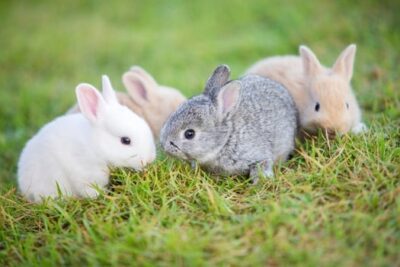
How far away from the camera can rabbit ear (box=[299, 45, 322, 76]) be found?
502 centimetres

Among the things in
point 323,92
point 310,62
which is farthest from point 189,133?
point 310,62

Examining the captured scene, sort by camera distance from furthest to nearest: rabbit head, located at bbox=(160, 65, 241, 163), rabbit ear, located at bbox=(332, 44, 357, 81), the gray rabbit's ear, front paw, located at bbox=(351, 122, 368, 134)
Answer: rabbit ear, located at bbox=(332, 44, 357, 81), front paw, located at bbox=(351, 122, 368, 134), the gray rabbit's ear, rabbit head, located at bbox=(160, 65, 241, 163)

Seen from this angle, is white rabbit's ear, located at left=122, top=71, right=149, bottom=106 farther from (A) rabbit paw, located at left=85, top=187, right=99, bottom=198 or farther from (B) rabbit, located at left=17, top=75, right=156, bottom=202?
(A) rabbit paw, located at left=85, top=187, right=99, bottom=198

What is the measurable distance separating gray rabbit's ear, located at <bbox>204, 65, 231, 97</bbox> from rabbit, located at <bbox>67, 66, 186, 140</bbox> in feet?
4.48

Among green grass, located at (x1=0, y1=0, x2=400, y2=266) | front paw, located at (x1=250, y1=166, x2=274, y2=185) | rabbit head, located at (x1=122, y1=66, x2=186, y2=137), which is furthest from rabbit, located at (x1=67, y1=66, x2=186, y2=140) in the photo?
front paw, located at (x1=250, y1=166, x2=274, y2=185)

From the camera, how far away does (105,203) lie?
4008mm

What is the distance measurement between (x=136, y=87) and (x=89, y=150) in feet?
5.90

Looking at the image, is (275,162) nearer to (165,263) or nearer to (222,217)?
(222,217)

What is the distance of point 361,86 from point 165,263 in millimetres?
4327

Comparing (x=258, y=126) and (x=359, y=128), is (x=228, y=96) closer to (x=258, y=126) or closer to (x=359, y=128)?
(x=258, y=126)

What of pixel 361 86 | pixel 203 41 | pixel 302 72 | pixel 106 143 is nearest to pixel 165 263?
pixel 106 143

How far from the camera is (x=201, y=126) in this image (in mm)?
4195

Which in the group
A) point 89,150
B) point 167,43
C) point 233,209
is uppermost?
point 167,43

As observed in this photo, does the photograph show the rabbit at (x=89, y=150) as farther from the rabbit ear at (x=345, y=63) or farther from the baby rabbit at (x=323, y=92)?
the rabbit ear at (x=345, y=63)
